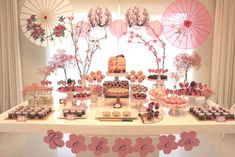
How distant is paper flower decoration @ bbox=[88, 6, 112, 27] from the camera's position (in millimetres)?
2697

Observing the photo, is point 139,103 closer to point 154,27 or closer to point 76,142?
point 76,142

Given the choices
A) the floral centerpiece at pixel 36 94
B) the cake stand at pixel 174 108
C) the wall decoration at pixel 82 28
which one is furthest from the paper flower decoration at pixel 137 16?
the floral centerpiece at pixel 36 94

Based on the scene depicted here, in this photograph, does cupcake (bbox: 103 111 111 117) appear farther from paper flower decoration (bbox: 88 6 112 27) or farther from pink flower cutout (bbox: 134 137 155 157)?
paper flower decoration (bbox: 88 6 112 27)

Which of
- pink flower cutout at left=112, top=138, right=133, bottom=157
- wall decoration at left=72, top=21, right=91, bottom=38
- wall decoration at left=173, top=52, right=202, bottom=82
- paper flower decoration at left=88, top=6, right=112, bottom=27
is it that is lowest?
pink flower cutout at left=112, top=138, right=133, bottom=157

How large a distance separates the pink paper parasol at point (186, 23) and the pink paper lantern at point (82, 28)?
104 cm

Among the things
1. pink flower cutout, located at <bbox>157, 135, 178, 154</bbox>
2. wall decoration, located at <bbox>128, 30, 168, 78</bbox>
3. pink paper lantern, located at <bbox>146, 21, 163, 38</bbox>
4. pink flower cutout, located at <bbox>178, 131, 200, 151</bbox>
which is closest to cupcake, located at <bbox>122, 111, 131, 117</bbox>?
pink flower cutout, located at <bbox>157, 135, 178, 154</bbox>

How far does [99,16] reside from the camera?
8.87ft

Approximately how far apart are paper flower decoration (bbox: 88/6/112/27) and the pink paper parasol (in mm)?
860

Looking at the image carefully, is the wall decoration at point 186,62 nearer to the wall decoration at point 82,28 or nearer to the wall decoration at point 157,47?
the wall decoration at point 157,47

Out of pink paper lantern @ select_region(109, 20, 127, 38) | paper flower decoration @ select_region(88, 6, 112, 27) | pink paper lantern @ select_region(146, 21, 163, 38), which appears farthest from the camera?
pink paper lantern @ select_region(146, 21, 163, 38)

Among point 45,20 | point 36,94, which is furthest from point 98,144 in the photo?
point 45,20

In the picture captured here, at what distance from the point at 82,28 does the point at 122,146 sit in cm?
145

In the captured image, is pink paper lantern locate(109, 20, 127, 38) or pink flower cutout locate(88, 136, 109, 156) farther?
pink paper lantern locate(109, 20, 127, 38)

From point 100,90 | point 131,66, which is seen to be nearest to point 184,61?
point 100,90
